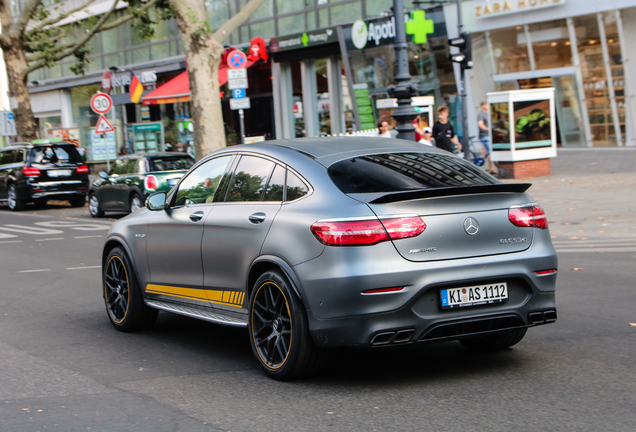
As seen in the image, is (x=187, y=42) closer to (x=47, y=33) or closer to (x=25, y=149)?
(x=25, y=149)

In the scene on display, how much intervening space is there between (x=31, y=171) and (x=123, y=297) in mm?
17693

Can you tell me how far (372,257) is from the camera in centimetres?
486

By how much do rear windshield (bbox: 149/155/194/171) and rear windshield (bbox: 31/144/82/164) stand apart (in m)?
6.18

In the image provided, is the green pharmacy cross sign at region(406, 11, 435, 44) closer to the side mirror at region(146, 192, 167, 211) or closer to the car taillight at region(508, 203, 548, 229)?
the side mirror at region(146, 192, 167, 211)

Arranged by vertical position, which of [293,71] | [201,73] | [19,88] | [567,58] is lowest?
[201,73]

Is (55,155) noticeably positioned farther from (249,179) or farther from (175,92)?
(249,179)

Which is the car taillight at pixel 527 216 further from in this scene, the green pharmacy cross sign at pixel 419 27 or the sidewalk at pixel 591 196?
the green pharmacy cross sign at pixel 419 27

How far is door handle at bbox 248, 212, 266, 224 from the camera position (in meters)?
5.51

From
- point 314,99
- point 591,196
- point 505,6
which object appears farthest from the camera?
point 314,99

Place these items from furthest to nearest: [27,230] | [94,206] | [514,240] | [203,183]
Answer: [94,206] → [27,230] → [203,183] → [514,240]

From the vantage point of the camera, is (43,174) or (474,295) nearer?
(474,295)

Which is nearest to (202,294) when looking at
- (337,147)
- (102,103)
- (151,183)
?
(337,147)

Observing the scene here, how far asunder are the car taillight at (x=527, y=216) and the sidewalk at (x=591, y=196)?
664 centimetres

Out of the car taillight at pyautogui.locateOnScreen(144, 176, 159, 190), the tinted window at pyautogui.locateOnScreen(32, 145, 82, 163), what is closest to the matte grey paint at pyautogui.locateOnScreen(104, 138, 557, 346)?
the car taillight at pyautogui.locateOnScreen(144, 176, 159, 190)
